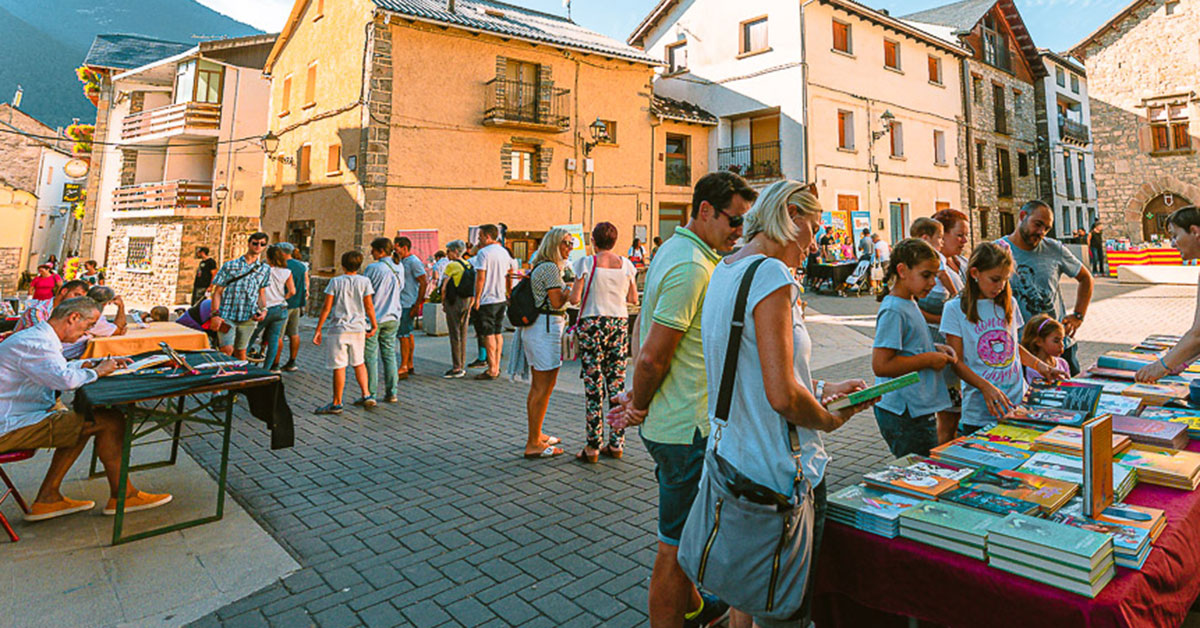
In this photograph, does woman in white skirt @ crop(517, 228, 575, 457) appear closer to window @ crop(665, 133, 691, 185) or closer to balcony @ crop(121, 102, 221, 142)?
window @ crop(665, 133, 691, 185)

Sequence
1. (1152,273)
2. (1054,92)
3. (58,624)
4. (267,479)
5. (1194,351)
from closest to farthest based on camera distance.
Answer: (58,624)
(1194,351)
(267,479)
(1152,273)
(1054,92)

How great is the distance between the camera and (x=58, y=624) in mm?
2490

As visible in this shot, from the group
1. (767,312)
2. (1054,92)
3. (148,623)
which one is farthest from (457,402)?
(1054,92)

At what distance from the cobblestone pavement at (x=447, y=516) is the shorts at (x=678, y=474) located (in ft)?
2.04

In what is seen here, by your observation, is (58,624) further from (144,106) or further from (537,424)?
(144,106)

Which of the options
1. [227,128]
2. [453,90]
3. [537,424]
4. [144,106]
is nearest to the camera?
[537,424]

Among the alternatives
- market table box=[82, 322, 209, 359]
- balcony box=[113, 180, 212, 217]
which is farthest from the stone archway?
balcony box=[113, 180, 212, 217]

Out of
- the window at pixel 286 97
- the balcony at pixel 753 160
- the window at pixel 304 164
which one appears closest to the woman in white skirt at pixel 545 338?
the window at pixel 304 164

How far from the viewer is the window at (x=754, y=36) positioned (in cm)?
2003

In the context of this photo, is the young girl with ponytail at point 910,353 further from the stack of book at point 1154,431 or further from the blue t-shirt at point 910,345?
the stack of book at point 1154,431

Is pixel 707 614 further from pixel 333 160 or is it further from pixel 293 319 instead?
pixel 333 160

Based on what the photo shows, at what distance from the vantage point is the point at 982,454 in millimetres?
2357

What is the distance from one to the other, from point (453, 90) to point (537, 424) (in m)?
14.7

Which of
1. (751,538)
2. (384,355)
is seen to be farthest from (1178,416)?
(384,355)
